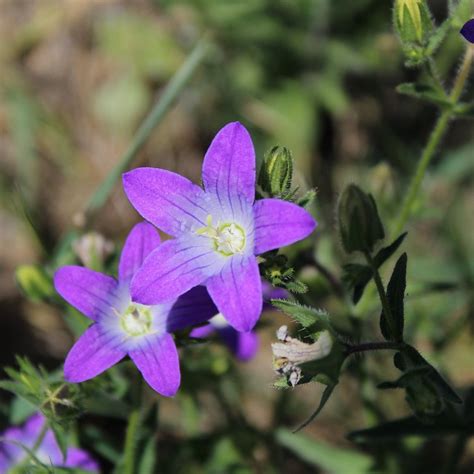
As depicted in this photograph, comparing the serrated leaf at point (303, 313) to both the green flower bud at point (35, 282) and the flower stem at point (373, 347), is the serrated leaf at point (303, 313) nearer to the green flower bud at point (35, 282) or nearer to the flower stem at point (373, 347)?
the flower stem at point (373, 347)

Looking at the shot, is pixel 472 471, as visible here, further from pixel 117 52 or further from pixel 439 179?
pixel 117 52

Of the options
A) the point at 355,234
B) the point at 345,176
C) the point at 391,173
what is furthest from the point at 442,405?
the point at 345,176

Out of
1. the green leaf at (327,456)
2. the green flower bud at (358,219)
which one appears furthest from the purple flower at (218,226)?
the green leaf at (327,456)

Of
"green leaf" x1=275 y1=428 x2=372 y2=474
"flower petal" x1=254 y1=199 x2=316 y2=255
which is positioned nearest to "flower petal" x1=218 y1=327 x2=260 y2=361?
"green leaf" x1=275 y1=428 x2=372 y2=474

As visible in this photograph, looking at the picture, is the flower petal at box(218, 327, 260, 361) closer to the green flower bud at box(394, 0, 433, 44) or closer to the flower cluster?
the flower cluster

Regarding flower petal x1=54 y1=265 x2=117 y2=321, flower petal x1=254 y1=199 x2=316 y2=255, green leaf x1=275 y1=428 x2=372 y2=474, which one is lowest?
green leaf x1=275 y1=428 x2=372 y2=474
